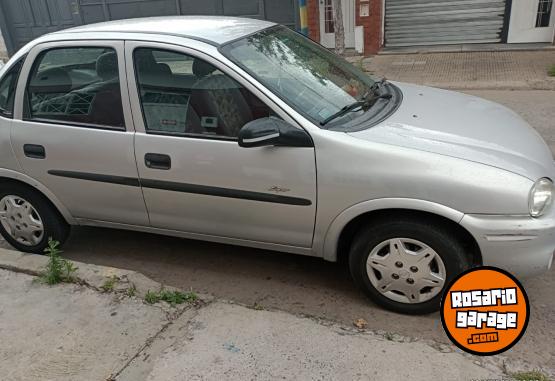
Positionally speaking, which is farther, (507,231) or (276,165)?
(276,165)

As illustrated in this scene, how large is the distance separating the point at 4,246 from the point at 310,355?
3.03 metres

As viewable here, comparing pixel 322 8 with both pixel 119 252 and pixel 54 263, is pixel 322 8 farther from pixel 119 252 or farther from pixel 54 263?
pixel 54 263

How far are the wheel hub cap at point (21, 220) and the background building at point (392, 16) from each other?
28.0 ft

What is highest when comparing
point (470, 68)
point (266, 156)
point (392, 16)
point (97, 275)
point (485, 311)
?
point (266, 156)

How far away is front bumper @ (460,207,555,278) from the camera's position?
2.67 meters

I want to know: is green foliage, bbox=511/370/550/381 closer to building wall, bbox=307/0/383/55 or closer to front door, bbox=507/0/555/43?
front door, bbox=507/0/555/43

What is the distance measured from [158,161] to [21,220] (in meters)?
1.43

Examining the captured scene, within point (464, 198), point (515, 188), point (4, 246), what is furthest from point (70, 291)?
point (515, 188)

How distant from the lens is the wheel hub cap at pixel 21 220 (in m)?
3.90

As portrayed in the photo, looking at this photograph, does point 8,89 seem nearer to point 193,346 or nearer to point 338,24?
point 193,346

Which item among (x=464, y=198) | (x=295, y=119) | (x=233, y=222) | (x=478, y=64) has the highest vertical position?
(x=295, y=119)

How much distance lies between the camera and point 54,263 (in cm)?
340

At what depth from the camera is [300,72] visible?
133 inches

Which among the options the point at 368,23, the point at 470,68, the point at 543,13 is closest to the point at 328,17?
the point at 368,23
